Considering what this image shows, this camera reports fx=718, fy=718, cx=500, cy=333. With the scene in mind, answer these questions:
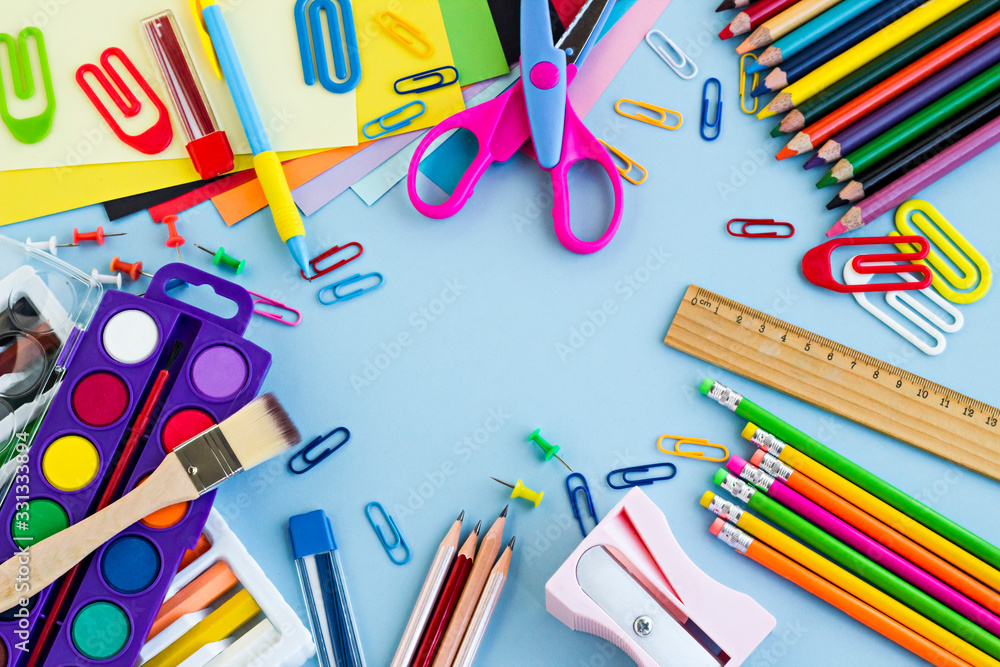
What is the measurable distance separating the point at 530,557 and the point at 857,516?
114 centimetres

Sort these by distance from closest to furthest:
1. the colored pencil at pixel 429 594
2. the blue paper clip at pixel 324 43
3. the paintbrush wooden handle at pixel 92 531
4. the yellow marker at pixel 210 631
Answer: the paintbrush wooden handle at pixel 92 531
the yellow marker at pixel 210 631
the colored pencil at pixel 429 594
the blue paper clip at pixel 324 43

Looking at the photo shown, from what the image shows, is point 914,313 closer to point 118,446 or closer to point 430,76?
point 430,76

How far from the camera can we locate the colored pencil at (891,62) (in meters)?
2.57

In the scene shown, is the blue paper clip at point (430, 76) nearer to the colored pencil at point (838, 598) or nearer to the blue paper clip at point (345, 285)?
the blue paper clip at point (345, 285)

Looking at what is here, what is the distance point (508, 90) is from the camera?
2.57 metres

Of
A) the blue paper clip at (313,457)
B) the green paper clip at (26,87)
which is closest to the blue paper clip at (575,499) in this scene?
the blue paper clip at (313,457)

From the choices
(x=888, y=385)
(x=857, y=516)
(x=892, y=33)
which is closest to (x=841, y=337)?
(x=888, y=385)

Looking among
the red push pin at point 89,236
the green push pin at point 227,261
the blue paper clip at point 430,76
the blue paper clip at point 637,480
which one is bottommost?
the blue paper clip at point 637,480

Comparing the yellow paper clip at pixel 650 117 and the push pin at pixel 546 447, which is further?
the yellow paper clip at pixel 650 117

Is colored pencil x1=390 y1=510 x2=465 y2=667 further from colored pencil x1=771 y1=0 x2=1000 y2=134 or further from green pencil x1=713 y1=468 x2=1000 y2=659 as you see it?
colored pencil x1=771 y1=0 x2=1000 y2=134

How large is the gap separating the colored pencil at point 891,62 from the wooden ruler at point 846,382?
0.73m

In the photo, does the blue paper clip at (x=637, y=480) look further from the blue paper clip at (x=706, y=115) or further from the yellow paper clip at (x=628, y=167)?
the blue paper clip at (x=706, y=115)

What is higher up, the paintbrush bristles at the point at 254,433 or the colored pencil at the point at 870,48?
the colored pencil at the point at 870,48

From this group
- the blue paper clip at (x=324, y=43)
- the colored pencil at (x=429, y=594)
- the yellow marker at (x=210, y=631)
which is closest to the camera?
the yellow marker at (x=210, y=631)
